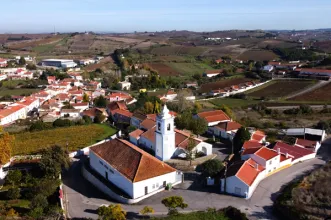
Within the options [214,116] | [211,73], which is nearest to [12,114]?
[214,116]

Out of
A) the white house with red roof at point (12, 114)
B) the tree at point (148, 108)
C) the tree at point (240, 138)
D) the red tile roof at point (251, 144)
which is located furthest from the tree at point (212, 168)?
the white house with red roof at point (12, 114)

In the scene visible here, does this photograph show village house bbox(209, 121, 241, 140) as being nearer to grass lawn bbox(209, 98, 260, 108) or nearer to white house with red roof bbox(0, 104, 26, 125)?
grass lawn bbox(209, 98, 260, 108)

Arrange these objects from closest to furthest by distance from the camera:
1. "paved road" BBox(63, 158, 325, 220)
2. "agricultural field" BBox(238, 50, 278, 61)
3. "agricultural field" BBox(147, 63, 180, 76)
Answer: "paved road" BBox(63, 158, 325, 220)
"agricultural field" BBox(147, 63, 180, 76)
"agricultural field" BBox(238, 50, 278, 61)

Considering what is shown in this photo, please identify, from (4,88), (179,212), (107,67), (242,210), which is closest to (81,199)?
(179,212)

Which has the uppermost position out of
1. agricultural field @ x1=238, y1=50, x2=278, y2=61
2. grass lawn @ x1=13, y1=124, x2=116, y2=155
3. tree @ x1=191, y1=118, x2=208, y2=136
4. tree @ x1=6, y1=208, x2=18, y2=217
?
agricultural field @ x1=238, y1=50, x2=278, y2=61

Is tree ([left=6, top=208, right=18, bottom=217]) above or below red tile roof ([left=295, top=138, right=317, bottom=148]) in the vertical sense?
below

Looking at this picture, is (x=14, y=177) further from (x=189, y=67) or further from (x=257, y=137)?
(x=189, y=67)

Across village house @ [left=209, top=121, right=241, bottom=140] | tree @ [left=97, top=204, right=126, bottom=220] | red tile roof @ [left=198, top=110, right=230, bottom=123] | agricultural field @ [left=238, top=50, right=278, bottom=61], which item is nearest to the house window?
tree @ [left=97, top=204, right=126, bottom=220]
